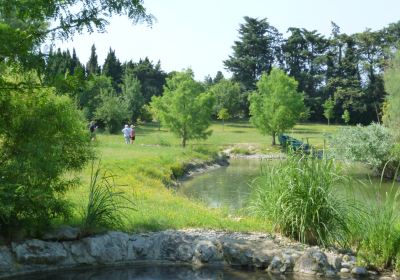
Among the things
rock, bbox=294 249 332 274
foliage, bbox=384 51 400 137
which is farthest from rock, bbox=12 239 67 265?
foliage, bbox=384 51 400 137

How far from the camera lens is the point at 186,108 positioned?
135 ft

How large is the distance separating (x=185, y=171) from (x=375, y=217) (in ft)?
68.1

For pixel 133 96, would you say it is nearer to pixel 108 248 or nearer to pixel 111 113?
pixel 111 113

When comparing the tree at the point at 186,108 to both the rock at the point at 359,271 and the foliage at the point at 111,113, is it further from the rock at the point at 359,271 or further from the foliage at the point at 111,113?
the rock at the point at 359,271

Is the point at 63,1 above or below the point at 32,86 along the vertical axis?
above

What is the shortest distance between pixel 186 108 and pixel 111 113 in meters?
12.5

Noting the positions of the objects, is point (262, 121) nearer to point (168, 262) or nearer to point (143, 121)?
point (143, 121)

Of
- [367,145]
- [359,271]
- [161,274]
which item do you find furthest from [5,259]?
[367,145]

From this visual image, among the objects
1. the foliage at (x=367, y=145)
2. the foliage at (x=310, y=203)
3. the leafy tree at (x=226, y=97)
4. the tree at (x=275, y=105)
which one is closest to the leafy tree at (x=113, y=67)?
the leafy tree at (x=226, y=97)

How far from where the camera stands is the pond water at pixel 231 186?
19438 millimetres

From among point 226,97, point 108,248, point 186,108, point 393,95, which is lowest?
point 108,248

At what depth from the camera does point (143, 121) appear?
68.9 metres

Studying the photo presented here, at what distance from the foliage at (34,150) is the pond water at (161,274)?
1.19 m

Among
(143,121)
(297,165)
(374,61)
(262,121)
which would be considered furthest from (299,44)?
(297,165)
